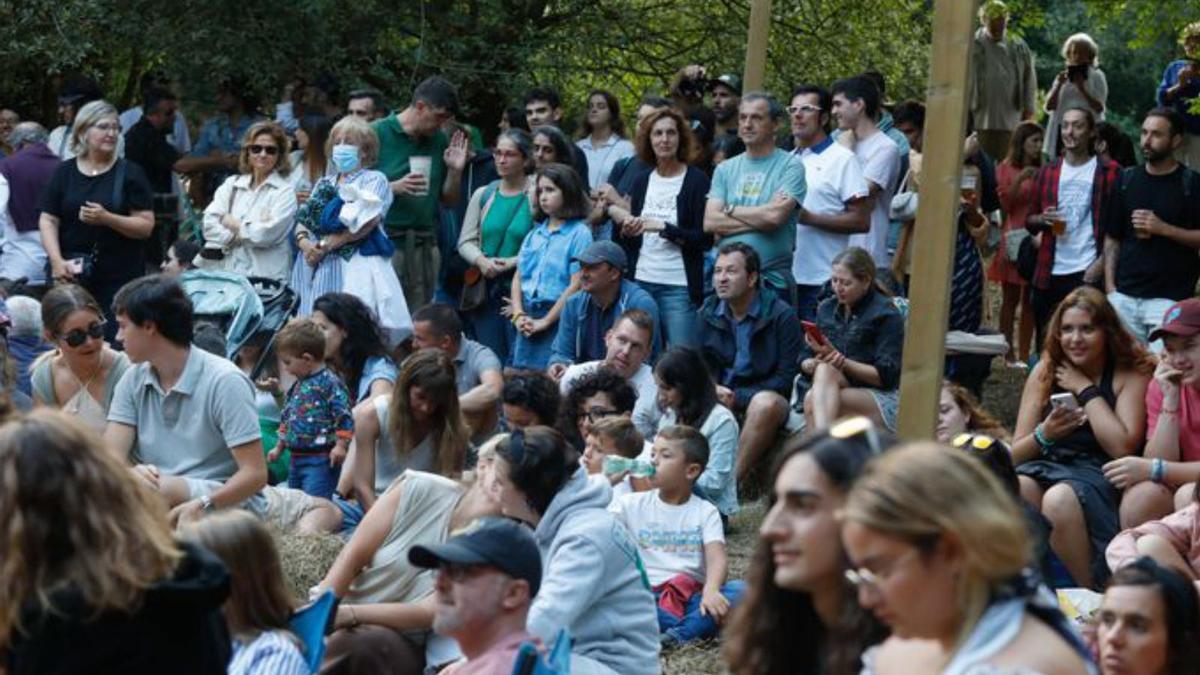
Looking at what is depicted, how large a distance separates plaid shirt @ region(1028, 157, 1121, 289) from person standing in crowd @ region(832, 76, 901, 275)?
1.30 metres

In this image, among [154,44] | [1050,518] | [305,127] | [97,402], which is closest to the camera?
[1050,518]

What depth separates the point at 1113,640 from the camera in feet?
18.5

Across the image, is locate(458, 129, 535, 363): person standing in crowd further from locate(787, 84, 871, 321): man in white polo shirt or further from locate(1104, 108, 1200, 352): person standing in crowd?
locate(1104, 108, 1200, 352): person standing in crowd

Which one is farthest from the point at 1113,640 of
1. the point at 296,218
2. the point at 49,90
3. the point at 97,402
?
the point at 49,90

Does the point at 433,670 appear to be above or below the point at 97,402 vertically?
below

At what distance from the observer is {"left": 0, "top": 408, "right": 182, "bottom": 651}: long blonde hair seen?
4.30 metres

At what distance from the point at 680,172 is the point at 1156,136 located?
256 cm

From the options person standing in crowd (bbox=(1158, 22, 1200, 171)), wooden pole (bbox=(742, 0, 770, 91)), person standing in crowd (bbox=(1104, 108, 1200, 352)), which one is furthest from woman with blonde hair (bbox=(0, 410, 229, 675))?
person standing in crowd (bbox=(1158, 22, 1200, 171))

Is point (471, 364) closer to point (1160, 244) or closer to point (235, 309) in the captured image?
point (235, 309)

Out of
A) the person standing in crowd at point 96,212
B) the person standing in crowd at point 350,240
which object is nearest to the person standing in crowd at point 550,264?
the person standing in crowd at point 350,240

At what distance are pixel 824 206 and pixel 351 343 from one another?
2.76 meters

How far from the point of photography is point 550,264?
11.1 metres

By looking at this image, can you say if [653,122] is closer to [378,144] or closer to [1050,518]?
[378,144]

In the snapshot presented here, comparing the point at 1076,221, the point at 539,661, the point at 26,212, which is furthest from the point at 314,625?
the point at 1076,221
